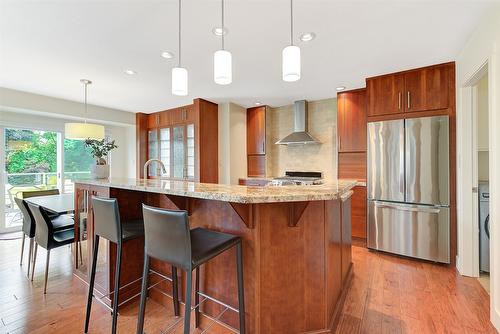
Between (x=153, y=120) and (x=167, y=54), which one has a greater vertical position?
(x=167, y=54)

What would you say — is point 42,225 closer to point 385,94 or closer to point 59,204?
point 59,204

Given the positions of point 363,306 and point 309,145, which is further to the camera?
point 309,145

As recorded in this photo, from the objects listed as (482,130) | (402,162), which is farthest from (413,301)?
(482,130)

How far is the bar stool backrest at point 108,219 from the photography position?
5.00 feet

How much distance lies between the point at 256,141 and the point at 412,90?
2726 mm

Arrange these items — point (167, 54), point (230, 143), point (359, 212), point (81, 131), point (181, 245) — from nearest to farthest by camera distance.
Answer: point (181, 245) → point (167, 54) → point (81, 131) → point (359, 212) → point (230, 143)

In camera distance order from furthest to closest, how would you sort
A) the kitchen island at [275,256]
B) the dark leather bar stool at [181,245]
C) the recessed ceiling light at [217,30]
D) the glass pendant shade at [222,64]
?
the recessed ceiling light at [217,30]
the glass pendant shade at [222,64]
the kitchen island at [275,256]
the dark leather bar stool at [181,245]

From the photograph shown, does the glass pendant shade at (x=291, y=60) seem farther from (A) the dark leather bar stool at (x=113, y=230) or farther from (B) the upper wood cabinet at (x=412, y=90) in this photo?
(B) the upper wood cabinet at (x=412, y=90)

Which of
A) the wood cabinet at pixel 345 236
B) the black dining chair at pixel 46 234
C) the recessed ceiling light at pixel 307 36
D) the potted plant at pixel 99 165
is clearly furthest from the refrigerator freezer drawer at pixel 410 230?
the black dining chair at pixel 46 234

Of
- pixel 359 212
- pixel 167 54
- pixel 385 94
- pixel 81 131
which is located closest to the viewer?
pixel 167 54

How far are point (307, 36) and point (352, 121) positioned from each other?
6.23ft

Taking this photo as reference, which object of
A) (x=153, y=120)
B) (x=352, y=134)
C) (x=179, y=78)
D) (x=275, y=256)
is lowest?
(x=275, y=256)

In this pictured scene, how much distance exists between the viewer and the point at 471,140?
235cm

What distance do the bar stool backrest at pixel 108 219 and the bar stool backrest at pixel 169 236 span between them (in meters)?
0.37
